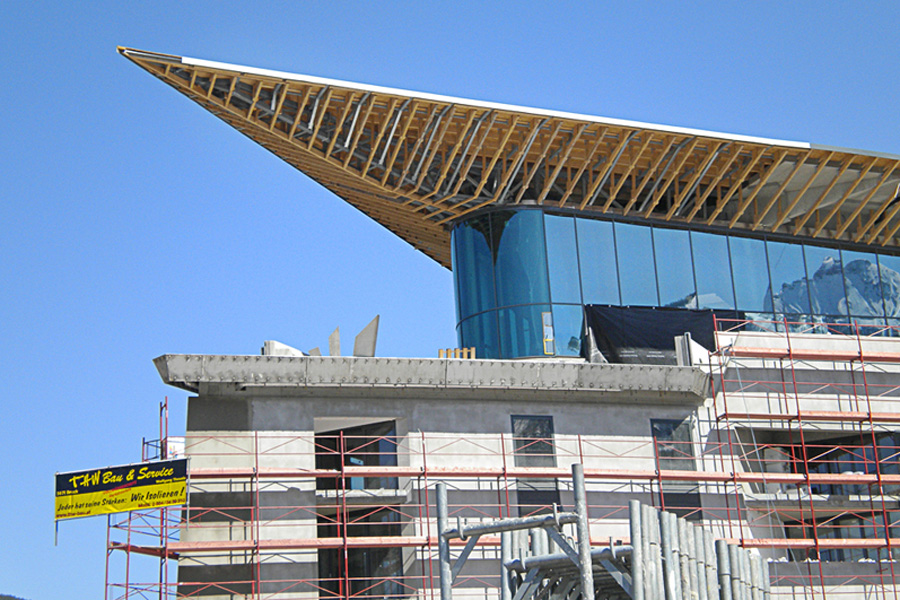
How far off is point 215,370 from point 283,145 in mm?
9908

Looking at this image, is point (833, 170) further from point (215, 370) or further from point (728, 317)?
point (215, 370)

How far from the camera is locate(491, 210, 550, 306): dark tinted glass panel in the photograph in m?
35.9

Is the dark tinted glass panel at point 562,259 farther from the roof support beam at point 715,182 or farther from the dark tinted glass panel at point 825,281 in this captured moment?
the dark tinted glass panel at point 825,281

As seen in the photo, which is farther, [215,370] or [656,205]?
[656,205]

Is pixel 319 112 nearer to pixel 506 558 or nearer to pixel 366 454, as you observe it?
pixel 366 454

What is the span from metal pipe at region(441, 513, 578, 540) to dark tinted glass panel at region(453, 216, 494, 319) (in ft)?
58.0

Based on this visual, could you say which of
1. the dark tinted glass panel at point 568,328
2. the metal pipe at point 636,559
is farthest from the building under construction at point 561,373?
the metal pipe at point 636,559

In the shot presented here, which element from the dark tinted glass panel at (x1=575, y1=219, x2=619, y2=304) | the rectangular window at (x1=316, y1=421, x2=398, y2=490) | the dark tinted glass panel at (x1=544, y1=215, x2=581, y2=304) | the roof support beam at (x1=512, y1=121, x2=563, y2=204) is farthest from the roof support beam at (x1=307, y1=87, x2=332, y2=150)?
the dark tinted glass panel at (x1=575, y1=219, x2=619, y2=304)

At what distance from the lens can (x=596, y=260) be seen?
36781mm

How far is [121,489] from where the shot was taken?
2695cm

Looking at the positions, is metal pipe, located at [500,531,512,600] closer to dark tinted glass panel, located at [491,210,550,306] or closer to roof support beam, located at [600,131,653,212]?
dark tinted glass panel, located at [491,210,550,306]

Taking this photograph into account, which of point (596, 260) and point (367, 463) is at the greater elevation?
point (596, 260)

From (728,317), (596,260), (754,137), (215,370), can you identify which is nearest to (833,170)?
(754,137)

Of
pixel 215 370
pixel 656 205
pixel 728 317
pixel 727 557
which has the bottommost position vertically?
pixel 727 557
